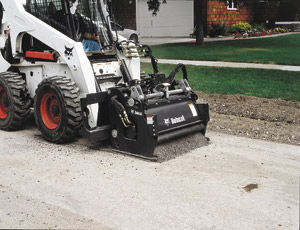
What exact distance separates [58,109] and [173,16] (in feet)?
79.9

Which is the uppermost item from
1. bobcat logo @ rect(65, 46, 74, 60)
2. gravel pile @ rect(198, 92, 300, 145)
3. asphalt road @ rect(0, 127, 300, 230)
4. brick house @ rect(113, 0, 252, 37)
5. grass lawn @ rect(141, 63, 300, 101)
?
brick house @ rect(113, 0, 252, 37)

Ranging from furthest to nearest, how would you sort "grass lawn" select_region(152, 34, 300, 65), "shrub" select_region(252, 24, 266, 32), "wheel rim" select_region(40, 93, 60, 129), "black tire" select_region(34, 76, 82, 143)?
1. "shrub" select_region(252, 24, 266, 32)
2. "grass lawn" select_region(152, 34, 300, 65)
3. "wheel rim" select_region(40, 93, 60, 129)
4. "black tire" select_region(34, 76, 82, 143)

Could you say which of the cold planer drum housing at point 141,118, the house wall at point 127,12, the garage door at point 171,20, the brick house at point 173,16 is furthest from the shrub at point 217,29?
the cold planer drum housing at point 141,118

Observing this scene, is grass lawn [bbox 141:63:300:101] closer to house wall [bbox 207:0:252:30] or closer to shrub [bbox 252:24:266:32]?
house wall [bbox 207:0:252:30]

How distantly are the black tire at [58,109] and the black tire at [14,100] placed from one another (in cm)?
57

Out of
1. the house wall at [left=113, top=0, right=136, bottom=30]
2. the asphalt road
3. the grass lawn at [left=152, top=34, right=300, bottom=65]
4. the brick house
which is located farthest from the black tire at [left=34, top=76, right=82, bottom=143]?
the house wall at [left=113, top=0, right=136, bottom=30]

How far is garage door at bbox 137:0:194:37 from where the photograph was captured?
98.4ft

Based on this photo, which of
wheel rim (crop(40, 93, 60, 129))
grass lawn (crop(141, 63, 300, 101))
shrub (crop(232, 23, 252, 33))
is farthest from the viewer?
shrub (crop(232, 23, 252, 33))

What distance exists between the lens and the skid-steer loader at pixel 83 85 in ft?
21.6

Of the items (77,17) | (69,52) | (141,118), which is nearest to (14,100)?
(69,52)

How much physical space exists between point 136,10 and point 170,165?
91.1 ft

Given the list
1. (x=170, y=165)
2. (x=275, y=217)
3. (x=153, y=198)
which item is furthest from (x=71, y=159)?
(x=275, y=217)

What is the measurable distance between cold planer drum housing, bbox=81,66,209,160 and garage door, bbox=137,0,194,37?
23.6 meters

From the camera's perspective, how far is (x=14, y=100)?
25.8 feet
